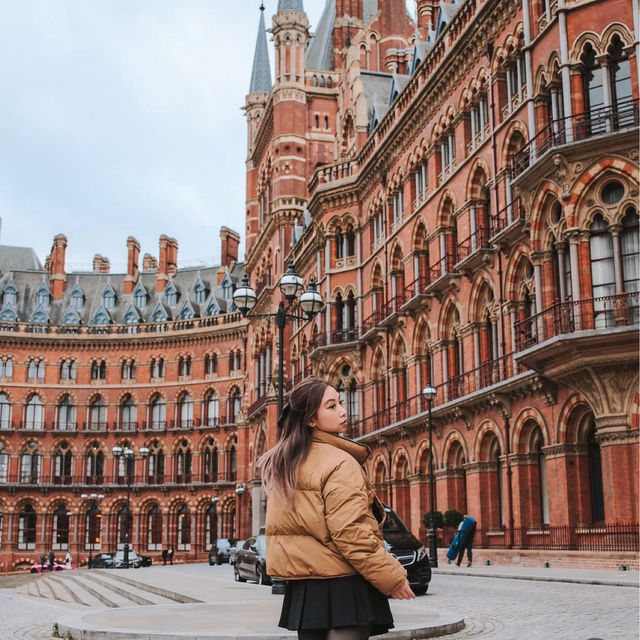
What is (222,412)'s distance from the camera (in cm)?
7612

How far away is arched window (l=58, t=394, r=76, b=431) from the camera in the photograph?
255 feet

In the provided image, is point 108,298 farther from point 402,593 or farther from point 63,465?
point 402,593

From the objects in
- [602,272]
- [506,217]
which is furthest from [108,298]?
[602,272]

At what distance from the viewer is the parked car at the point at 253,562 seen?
79.1ft

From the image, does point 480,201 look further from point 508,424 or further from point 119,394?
point 119,394

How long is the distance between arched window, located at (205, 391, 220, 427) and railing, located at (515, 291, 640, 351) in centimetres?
5271

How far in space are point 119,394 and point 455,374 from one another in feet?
155

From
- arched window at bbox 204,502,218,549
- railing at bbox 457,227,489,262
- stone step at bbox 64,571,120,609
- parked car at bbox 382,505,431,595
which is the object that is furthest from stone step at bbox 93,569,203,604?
arched window at bbox 204,502,218,549

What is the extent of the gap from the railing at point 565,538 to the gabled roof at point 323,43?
41180 millimetres

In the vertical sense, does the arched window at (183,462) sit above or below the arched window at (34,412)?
below

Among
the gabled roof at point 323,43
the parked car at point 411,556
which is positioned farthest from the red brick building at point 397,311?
the parked car at point 411,556

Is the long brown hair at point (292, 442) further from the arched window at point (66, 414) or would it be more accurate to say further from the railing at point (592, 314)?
the arched window at point (66, 414)

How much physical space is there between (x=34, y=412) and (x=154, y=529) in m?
13.4

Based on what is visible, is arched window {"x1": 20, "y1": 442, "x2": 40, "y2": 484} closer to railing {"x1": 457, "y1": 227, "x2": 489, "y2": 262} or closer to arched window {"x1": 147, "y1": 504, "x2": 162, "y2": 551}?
arched window {"x1": 147, "y1": 504, "x2": 162, "y2": 551}
